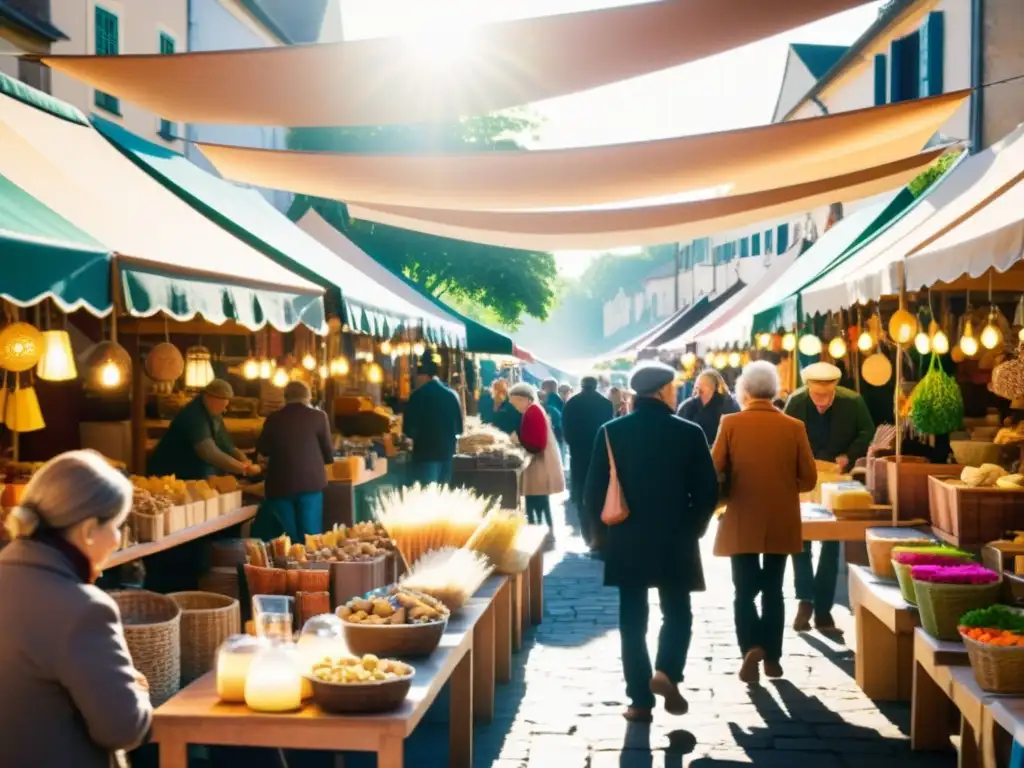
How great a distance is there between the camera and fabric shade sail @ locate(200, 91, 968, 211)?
7.46m

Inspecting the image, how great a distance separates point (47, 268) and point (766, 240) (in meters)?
25.1

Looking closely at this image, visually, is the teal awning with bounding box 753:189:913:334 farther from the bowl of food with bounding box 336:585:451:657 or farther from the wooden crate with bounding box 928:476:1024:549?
the bowl of food with bounding box 336:585:451:657

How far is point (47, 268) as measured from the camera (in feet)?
16.3

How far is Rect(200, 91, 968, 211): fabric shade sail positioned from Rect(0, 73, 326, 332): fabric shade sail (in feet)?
2.04

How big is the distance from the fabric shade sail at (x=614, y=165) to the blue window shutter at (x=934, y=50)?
299 inches

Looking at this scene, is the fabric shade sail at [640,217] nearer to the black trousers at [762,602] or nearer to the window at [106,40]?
the black trousers at [762,602]

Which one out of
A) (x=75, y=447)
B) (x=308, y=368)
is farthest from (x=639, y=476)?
(x=75, y=447)

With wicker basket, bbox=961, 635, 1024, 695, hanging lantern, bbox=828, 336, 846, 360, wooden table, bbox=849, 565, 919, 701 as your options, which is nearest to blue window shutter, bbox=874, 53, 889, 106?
hanging lantern, bbox=828, 336, 846, 360

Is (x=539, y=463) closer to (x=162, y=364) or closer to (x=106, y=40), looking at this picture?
(x=162, y=364)

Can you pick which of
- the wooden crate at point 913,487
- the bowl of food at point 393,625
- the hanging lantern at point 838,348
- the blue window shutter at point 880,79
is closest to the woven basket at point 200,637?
the bowl of food at point 393,625

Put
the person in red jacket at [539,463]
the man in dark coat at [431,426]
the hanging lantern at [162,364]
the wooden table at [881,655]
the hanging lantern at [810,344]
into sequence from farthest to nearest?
the person in red jacket at [539,463], the man in dark coat at [431,426], the hanging lantern at [810,344], the hanging lantern at [162,364], the wooden table at [881,655]

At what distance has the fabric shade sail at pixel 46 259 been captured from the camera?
4730 millimetres

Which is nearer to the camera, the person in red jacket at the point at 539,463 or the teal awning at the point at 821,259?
the teal awning at the point at 821,259

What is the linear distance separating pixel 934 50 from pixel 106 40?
12.3 metres
